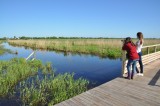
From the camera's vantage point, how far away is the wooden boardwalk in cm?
429

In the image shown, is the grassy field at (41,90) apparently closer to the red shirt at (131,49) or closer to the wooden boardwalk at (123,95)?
the wooden boardwalk at (123,95)

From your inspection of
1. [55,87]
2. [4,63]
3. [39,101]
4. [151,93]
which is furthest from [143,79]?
[4,63]

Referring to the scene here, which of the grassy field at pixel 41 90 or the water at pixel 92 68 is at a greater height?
the grassy field at pixel 41 90

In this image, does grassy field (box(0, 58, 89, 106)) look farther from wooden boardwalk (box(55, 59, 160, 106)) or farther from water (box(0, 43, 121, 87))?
water (box(0, 43, 121, 87))

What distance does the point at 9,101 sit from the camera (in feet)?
20.6

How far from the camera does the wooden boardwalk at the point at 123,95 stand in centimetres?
429

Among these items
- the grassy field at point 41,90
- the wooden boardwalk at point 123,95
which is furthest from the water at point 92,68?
the wooden boardwalk at point 123,95

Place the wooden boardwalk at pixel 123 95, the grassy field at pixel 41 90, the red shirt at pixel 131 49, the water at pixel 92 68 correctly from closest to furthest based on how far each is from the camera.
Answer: the wooden boardwalk at pixel 123 95 → the grassy field at pixel 41 90 → the red shirt at pixel 131 49 → the water at pixel 92 68

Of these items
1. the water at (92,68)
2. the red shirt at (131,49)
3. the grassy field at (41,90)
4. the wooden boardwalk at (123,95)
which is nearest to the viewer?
the wooden boardwalk at (123,95)

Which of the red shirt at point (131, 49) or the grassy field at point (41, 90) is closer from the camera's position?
the grassy field at point (41, 90)

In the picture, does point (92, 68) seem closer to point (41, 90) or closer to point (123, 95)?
point (41, 90)

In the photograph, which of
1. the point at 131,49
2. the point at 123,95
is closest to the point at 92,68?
the point at 131,49

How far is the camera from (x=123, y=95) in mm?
4840

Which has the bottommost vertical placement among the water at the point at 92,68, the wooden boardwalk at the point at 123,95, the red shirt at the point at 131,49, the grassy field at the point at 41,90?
A: the water at the point at 92,68
